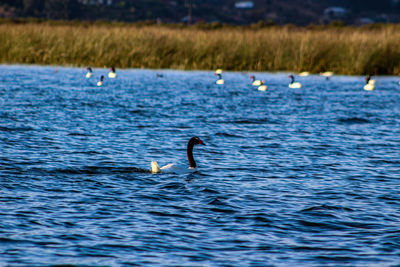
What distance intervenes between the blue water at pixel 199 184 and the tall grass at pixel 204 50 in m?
10.9

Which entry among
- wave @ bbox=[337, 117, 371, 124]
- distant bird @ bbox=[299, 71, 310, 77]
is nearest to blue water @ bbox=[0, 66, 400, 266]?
wave @ bbox=[337, 117, 371, 124]

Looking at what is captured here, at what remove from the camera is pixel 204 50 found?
36.3 meters

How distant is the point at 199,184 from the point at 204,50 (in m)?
25.3

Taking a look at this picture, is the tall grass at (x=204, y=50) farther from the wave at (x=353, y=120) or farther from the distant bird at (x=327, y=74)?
the wave at (x=353, y=120)

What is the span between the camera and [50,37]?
35.2m

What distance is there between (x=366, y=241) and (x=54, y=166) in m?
6.28

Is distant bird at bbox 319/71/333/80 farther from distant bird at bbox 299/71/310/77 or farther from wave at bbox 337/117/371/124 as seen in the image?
wave at bbox 337/117/371/124

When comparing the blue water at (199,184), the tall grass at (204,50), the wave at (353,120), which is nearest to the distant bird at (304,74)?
the tall grass at (204,50)

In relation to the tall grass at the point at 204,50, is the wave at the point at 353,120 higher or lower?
lower

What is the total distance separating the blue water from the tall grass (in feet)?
35.6

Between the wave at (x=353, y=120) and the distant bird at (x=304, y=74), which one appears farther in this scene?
the distant bird at (x=304, y=74)

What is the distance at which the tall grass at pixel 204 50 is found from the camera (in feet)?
114

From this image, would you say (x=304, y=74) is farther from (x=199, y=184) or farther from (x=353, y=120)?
(x=199, y=184)

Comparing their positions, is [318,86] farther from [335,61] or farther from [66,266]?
[66,266]
